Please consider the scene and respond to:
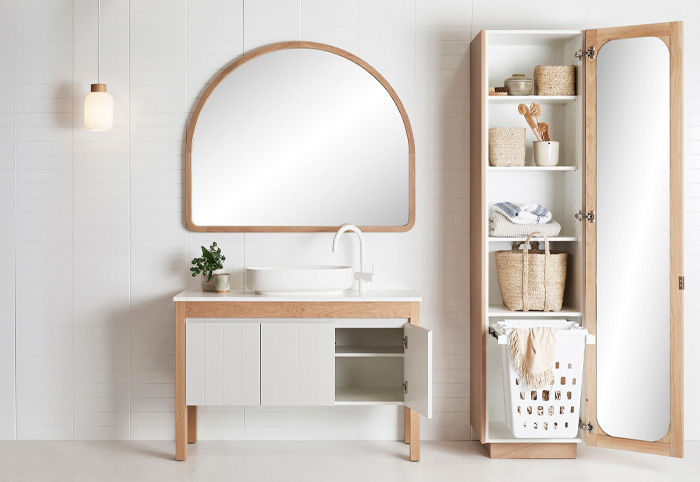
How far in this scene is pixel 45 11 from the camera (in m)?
3.61

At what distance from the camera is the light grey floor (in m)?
3.05

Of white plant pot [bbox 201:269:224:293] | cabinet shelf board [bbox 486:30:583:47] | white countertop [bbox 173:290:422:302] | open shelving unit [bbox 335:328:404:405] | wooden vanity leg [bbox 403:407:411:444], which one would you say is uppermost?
cabinet shelf board [bbox 486:30:583:47]

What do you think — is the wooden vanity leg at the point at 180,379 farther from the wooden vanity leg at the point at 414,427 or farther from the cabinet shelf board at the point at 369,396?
the wooden vanity leg at the point at 414,427

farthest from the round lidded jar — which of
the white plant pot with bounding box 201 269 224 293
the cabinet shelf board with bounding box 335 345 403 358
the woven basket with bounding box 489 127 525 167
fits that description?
the white plant pot with bounding box 201 269 224 293

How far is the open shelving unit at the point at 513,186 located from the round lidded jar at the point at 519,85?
4 centimetres

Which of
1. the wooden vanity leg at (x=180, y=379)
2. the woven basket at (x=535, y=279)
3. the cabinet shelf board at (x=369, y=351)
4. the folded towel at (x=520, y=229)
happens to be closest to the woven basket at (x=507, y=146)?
the folded towel at (x=520, y=229)

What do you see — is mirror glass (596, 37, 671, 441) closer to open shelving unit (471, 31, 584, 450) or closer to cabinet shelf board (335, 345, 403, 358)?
open shelving unit (471, 31, 584, 450)

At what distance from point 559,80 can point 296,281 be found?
5.51ft

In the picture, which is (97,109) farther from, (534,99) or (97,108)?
(534,99)

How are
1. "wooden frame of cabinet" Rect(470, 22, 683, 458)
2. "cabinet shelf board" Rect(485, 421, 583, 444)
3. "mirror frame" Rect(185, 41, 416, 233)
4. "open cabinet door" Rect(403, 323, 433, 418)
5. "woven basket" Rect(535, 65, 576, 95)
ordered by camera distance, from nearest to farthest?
"open cabinet door" Rect(403, 323, 433, 418) < "wooden frame of cabinet" Rect(470, 22, 683, 458) < "cabinet shelf board" Rect(485, 421, 583, 444) < "woven basket" Rect(535, 65, 576, 95) < "mirror frame" Rect(185, 41, 416, 233)

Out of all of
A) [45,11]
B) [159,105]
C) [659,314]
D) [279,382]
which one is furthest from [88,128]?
[659,314]

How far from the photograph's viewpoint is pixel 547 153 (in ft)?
11.1

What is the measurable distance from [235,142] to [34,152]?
3.68ft

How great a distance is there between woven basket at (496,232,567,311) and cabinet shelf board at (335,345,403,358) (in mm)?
636
